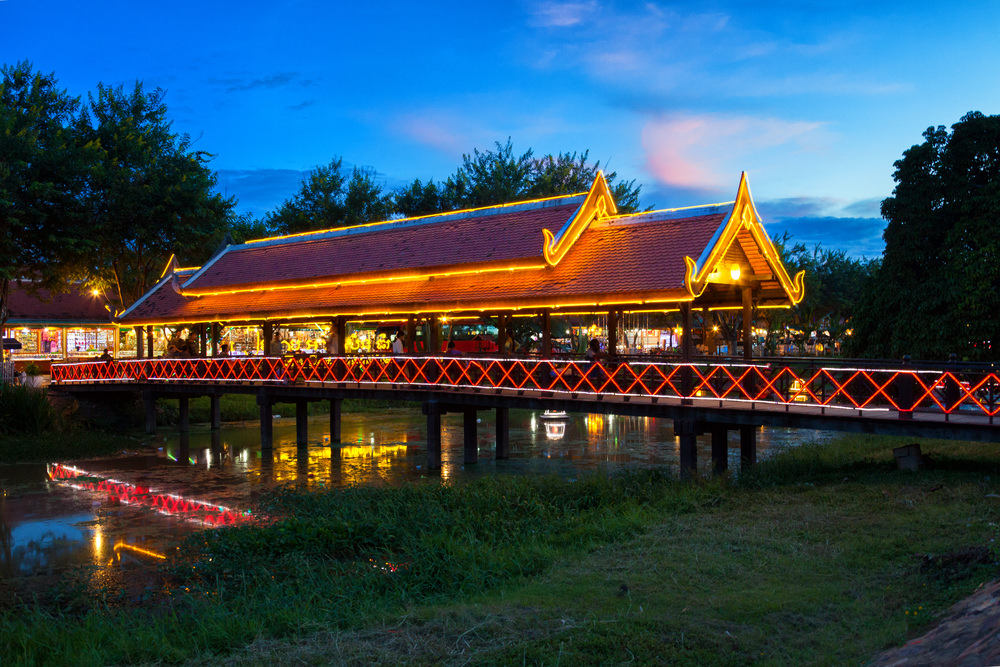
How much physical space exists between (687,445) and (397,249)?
11.8 metres

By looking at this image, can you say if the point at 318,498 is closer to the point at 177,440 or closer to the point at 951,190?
the point at 177,440

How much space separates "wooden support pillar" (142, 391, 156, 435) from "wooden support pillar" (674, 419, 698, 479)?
66.3ft

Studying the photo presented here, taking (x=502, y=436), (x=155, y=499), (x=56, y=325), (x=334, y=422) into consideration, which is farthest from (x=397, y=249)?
(x=56, y=325)

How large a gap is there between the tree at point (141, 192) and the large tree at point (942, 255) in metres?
25.6

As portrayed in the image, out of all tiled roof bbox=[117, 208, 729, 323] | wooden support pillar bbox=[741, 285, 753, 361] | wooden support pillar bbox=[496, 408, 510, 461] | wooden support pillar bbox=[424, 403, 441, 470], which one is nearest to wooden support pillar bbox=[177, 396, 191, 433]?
tiled roof bbox=[117, 208, 729, 323]

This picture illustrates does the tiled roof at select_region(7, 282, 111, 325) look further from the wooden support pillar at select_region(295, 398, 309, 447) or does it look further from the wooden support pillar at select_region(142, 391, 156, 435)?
the wooden support pillar at select_region(295, 398, 309, 447)

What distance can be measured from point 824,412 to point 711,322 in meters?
25.5

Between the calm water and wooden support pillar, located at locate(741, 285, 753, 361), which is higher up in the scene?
wooden support pillar, located at locate(741, 285, 753, 361)

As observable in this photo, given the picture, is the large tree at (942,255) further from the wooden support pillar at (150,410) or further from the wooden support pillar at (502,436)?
the wooden support pillar at (150,410)

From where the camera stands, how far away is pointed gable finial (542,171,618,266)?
66.7 feet

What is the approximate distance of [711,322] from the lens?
39.2m

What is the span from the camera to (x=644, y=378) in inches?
706

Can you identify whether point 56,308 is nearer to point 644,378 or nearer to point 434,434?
point 434,434

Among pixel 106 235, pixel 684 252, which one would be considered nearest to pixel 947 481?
pixel 684 252
